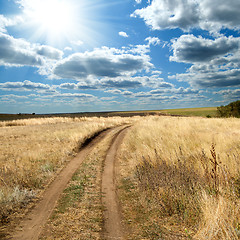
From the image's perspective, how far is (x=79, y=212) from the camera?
487cm

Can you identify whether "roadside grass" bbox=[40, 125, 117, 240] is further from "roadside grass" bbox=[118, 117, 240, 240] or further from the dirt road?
"roadside grass" bbox=[118, 117, 240, 240]

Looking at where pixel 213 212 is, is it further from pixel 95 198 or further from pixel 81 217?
pixel 95 198

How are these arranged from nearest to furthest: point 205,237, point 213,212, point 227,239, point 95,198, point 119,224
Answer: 1. point 227,239
2. point 205,237
3. point 213,212
4. point 119,224
5. point 95,198

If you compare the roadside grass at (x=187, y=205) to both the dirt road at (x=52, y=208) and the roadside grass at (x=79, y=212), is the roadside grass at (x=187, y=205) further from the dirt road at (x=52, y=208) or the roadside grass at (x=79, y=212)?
the roadside grass at (x=79, y=212)

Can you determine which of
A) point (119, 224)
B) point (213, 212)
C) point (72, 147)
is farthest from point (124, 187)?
point (72, 147)

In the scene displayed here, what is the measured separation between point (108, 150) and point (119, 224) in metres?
8.80

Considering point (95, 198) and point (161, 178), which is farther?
point (95, 198)

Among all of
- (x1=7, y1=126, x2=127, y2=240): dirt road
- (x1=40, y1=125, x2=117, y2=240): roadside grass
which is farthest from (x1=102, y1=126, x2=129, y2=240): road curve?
(x1=40, y1=125, x2=117, y2=240): roadside grass

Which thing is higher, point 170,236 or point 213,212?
point 213,212

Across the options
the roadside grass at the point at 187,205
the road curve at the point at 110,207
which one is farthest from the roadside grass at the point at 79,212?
the roadside grass at the point at 187,205

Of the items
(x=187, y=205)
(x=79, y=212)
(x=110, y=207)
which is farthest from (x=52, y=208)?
(x=187, y=205)

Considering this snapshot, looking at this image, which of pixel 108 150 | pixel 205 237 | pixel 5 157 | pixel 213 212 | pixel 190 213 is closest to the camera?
pixel 205 237

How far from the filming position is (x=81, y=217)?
4.61m

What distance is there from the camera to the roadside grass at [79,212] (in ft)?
12.9
